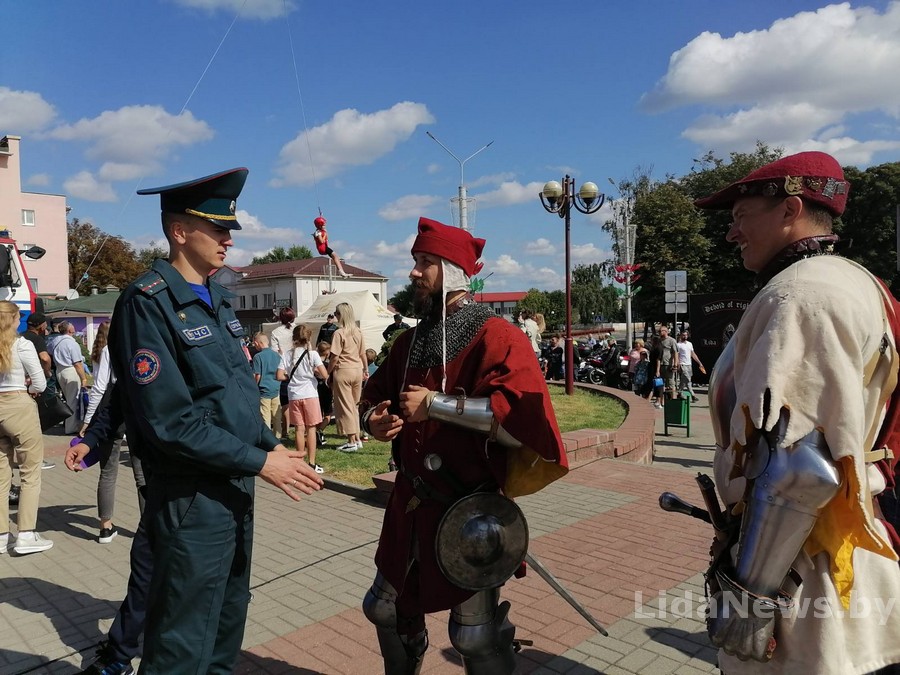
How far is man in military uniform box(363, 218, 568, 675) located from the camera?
248 cm

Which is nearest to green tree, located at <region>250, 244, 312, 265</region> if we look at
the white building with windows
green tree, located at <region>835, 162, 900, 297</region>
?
the white building with windows

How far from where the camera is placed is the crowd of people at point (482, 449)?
156 centimetres

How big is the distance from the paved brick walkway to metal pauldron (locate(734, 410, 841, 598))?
2.10 m

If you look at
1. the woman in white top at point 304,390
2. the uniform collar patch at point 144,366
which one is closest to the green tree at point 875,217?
the woman in white top at point 304,390

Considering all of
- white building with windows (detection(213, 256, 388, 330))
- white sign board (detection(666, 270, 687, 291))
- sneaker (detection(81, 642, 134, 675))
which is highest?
white building with windows (detection(213, 256, 388, 330))

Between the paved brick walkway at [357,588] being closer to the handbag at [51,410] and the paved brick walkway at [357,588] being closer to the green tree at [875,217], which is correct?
the handbag at [51,410]

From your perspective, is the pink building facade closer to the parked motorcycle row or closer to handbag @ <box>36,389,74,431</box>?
the parked motorcycle row

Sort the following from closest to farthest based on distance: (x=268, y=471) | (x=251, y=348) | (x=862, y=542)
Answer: (x=862, y=542) → (x=268, y=471) → (x=251, y=348)

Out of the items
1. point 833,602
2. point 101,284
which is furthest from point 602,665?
point 101,284

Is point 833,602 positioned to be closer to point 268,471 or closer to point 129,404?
point 268,471

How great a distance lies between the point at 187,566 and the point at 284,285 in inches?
2663

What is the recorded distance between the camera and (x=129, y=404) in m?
2.35

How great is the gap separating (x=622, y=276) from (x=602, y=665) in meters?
25.2

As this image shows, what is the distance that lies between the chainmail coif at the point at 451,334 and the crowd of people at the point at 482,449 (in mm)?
11
